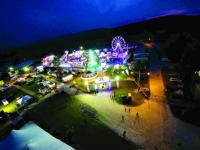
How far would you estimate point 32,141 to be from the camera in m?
24.6

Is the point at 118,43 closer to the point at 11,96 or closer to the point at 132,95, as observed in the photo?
the point at 132,95

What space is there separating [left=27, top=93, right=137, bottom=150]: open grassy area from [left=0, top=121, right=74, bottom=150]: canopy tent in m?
2.33

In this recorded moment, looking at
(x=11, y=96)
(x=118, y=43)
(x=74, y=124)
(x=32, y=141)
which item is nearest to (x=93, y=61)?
(x=118, y=43)

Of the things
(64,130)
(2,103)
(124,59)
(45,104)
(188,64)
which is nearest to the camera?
(64,130)

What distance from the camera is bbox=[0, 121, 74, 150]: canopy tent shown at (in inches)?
915

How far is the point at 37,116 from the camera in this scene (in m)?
32.9

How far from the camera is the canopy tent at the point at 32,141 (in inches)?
915

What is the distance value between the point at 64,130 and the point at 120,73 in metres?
22.3

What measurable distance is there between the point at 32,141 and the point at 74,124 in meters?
6.78

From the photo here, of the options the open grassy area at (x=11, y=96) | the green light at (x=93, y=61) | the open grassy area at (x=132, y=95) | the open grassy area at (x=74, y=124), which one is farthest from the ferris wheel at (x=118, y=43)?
the open grassy area at (x=11, y=96)

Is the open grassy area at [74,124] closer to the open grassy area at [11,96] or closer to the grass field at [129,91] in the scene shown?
the grass field at [129,91]

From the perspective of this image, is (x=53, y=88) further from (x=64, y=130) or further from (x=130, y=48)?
(x=130, y=48)

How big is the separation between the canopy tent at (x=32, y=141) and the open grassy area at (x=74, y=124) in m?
2.33

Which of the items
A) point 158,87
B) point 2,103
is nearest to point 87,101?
point 158,87
